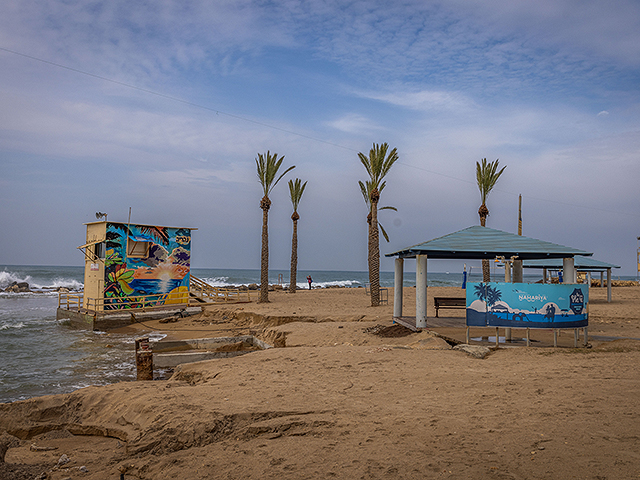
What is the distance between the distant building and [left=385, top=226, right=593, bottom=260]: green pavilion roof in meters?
15.6

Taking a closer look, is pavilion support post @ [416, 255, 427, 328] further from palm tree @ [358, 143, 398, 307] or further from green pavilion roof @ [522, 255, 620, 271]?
green pavilion roof @ [522, 255, 620, 271]

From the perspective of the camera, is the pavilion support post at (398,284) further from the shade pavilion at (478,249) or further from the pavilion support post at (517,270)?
the pavilion support post at (517,270)

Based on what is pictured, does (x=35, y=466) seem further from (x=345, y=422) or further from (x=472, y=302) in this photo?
(x=472, y=302)

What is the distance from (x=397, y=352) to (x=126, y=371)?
25.6ft

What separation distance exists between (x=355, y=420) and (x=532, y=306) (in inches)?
259

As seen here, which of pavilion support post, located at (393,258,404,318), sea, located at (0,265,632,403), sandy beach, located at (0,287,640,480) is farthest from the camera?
pavilion support post, located at (393,258,404,318)

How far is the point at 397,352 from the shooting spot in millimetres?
10297

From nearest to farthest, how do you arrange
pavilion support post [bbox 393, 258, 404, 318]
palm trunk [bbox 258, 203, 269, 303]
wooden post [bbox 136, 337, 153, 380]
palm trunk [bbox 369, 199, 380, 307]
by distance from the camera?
wooden post [bbox 136, 337, 153, 380]
pavilion support post [bbox 393, 258, 404, 318]
palm trunk [bbox 369, 199, 380, 307]
palm trunk [bbox 258, 203, 269, 303]

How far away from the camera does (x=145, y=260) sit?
78.3 feet

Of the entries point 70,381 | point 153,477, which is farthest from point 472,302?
point 70,381

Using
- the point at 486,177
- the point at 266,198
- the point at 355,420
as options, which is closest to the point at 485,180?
the point at 486,177

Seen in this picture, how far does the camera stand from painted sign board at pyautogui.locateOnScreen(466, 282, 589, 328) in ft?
33.5

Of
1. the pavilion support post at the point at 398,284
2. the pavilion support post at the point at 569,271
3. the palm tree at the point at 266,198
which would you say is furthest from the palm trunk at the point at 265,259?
the pavilion support post at the point at 569,271

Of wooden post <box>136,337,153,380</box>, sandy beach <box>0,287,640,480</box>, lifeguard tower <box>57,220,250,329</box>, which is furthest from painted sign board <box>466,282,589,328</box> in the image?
lifeguard tower <box>57,220,250,329</box>
